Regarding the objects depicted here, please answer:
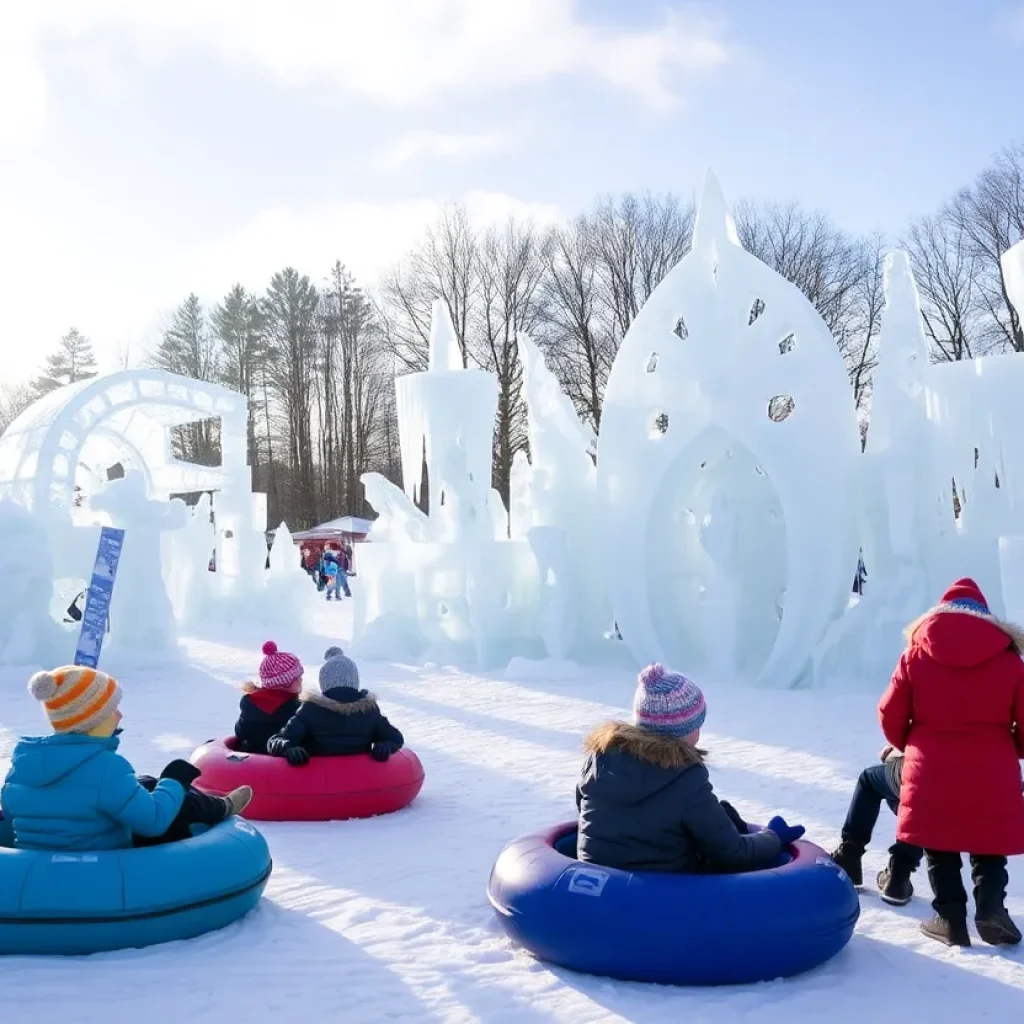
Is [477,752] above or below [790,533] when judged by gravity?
below

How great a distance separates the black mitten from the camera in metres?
6.62

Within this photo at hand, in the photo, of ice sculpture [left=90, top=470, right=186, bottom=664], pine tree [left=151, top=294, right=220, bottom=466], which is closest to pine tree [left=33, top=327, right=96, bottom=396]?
pine tree [left=151, top=294, right=220, bottom=466]

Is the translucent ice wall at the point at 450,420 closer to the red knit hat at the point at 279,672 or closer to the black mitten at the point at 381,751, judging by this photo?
the red knit hat at the point at 279,672

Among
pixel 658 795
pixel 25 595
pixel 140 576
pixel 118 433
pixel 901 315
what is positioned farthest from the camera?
pixel 118 433

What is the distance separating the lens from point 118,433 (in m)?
23.2

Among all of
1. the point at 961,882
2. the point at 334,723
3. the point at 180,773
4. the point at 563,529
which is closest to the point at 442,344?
the point at 563,529

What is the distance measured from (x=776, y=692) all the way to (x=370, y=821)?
6.38 metres

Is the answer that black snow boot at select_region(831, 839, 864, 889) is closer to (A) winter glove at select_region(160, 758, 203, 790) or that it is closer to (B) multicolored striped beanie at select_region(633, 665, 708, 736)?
(B) multicolored striped beanie at select_region(633, 665, 708, 736)

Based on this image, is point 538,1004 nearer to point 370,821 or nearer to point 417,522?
point 370,821

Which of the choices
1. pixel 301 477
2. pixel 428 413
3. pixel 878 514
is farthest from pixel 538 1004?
pixel 301 477

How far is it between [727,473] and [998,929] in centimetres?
937

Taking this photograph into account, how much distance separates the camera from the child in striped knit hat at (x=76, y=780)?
4.29 metres

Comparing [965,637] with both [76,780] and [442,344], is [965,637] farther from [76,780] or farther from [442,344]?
[442,344]

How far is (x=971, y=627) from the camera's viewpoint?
14.1ft
